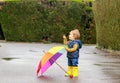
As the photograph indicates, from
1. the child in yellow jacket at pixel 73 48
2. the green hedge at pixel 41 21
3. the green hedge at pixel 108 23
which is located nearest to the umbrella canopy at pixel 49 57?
the child in yellow jacket at pixel 73 48

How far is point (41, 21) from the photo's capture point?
2778 cm

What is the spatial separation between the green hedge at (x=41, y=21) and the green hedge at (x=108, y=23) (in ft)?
18.3

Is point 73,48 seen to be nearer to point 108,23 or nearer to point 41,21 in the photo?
point 108,23

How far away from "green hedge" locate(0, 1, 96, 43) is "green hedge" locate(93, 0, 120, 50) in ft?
18.3

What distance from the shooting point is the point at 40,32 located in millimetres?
27859

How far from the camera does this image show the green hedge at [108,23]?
18.4 meters

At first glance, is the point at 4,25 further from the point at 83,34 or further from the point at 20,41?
the point at 83,34

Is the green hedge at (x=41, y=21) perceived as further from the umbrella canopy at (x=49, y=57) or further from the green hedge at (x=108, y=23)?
the umbrella canopy at (x=49, y=57)

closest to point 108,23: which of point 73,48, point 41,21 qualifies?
point 41,21

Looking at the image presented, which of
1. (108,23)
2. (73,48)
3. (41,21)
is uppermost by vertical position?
(73,48)

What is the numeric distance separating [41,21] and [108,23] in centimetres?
882

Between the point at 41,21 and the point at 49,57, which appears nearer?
the point at 49,57

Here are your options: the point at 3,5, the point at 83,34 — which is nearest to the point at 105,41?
the point at 83,34

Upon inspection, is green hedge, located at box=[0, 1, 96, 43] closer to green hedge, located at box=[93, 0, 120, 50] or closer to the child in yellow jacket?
green hedge, located at box=[93, 0, 120, 50]
